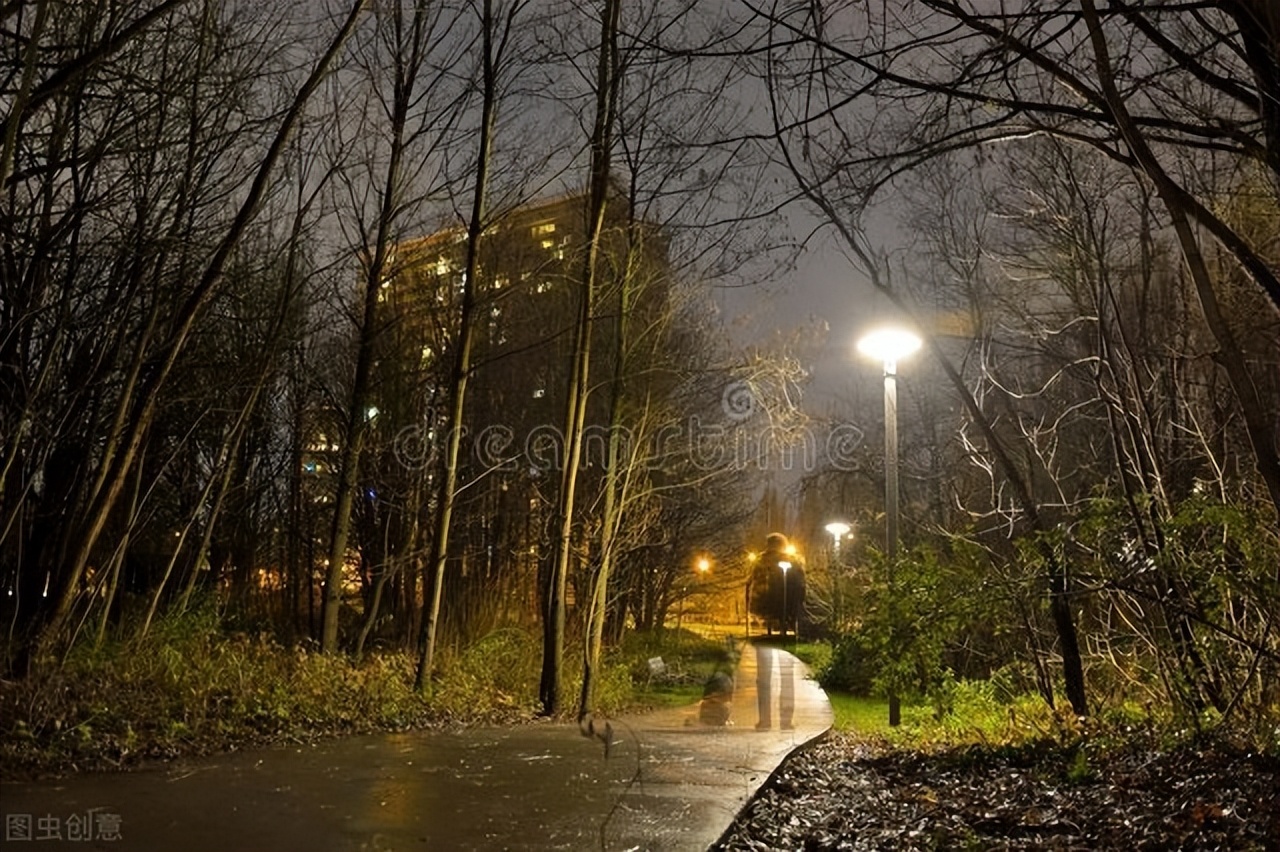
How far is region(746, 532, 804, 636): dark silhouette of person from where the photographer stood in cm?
4259

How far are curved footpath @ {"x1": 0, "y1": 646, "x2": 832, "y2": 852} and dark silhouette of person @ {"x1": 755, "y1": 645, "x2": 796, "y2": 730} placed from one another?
4022mm

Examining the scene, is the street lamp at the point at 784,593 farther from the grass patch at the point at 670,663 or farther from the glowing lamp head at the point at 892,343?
the glowing lamp head at the point at 892,343

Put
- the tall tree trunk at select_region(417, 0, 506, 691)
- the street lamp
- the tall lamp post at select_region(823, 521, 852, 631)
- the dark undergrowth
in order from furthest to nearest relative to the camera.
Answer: the street lamp, the tall lamp post at select_region(823, 521, 852, 631), the tall tree trunk at select_region(417, 0, 506, 691), the dark undergrowth

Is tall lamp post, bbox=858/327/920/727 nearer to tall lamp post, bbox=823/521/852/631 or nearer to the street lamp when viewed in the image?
tall lamp post, bbox=823/521/852/631

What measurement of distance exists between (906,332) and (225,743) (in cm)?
1039

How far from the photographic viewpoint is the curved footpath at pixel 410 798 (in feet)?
18.1

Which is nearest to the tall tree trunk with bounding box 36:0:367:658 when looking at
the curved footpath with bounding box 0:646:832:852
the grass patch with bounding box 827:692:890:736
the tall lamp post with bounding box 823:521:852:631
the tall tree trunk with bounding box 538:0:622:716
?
the curved footpath with bounding box 0:646:832:852

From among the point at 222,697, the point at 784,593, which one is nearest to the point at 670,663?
the point at 222,697

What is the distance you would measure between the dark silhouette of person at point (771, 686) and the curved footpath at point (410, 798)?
13.2ft

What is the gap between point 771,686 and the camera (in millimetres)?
20172

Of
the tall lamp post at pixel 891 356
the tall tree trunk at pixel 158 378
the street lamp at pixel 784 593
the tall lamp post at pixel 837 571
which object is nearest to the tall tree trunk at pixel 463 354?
the tall tree trunk at pixel 158 378

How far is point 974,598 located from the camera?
9.25 metres

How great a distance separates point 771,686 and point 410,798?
1434 centimetres

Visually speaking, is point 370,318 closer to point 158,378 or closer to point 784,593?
point 158,378
